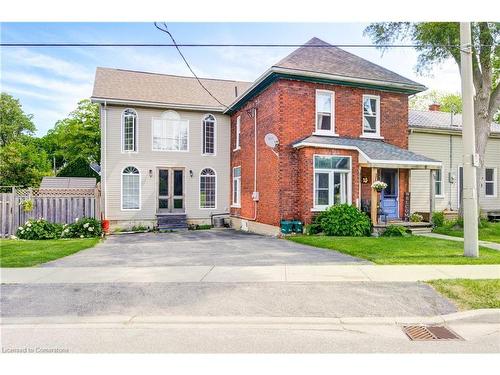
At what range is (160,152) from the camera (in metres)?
19.2

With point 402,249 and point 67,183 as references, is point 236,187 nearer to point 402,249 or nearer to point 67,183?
point 402,249

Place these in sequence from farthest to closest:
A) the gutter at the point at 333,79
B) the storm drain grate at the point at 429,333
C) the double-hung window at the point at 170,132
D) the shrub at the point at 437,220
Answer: the double-hung window at the point at 170,132
the shrub at the point at 437,220
the gutter at the point at 333,79
the storm drain grate at the point at 429,333

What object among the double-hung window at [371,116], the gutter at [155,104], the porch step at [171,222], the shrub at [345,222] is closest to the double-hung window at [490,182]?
the double-hung window at [371,116]

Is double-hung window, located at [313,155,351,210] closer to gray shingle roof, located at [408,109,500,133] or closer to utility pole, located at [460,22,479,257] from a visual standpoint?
utility pole, located at [460,22,479,257]

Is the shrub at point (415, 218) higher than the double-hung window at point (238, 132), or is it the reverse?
the double-hung window at point (238, 132)

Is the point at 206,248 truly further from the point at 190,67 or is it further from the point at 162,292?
the point at 190,67

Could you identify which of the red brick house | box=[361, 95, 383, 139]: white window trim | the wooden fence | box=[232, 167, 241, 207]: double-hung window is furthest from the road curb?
box=[232, 167, 241, 207]: double-hung window

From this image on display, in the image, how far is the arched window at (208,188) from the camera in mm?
20000

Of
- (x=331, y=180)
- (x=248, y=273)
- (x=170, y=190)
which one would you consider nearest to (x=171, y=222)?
(x=170, y=190)

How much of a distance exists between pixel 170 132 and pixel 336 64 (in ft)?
30.2

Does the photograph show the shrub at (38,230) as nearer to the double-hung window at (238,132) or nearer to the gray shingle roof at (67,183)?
the gray shingle roof at (67,183)

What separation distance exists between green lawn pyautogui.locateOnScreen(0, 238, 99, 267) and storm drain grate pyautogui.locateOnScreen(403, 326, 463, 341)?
834 cm

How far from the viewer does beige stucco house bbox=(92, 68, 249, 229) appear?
60.1ft

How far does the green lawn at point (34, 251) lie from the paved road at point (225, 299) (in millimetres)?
2367
